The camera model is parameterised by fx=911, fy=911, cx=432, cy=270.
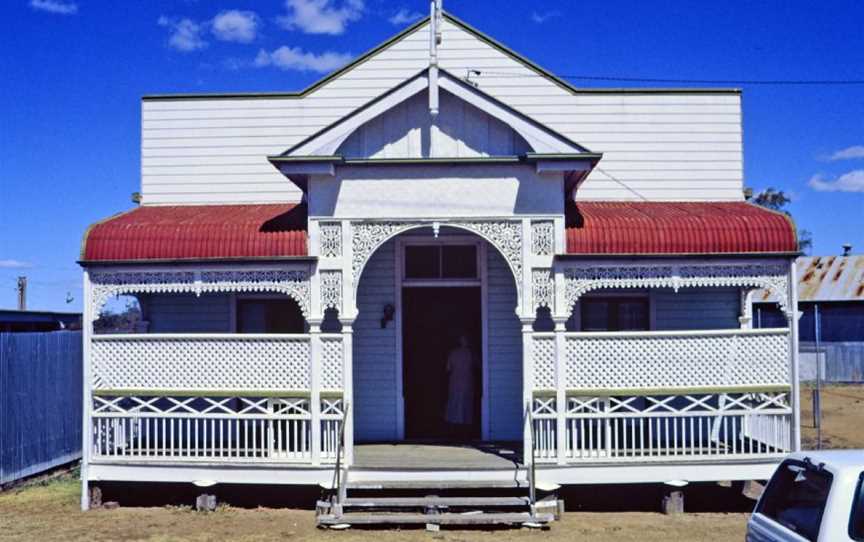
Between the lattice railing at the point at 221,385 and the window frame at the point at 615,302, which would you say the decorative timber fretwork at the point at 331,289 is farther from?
the window frame at the point at 615,302

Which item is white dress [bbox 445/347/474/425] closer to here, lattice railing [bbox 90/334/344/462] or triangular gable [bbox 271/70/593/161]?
lattice railing [bbox 90/334/344/462]

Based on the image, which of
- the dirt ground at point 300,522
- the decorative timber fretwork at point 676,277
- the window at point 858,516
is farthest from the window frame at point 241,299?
the window at point 858,516

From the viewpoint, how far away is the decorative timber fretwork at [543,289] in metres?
12.9

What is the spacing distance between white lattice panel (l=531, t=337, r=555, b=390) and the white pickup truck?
5.87 metres

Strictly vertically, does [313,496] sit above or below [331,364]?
below

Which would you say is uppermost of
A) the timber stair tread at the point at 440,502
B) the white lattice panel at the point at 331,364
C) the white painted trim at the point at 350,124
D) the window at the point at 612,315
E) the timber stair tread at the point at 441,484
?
the white painted trim at the point at 350,124

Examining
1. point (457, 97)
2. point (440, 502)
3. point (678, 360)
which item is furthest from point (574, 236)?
point (440, 502)

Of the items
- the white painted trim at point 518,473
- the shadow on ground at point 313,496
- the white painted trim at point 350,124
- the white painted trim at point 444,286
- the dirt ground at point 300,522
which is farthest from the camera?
the white painted trim at point 444,286

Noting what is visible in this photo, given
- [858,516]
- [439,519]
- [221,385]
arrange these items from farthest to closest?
[221,385] → [439,519] → [858,516]

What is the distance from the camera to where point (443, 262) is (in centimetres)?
1523

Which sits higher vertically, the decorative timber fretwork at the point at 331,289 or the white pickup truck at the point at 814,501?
the decorative timber fretwork at the point at 331,289

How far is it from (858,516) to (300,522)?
8126 millimetres

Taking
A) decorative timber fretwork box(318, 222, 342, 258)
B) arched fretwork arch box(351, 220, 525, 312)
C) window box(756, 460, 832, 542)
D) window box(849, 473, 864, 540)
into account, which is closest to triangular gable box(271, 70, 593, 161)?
decorative timber fretwork box(318, 222, 342, 258)

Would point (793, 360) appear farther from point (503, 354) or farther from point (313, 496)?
point (313, 496)
